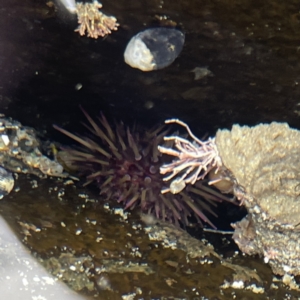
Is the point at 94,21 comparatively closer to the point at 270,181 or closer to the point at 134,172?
the point at 134,172

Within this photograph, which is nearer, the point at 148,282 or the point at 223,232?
the point at 148,282

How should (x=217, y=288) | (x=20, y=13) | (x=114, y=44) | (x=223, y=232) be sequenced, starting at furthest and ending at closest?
(x=223, y=232) → (x=114, y=44) → (x=20, y=13) → (x=217, y=288)

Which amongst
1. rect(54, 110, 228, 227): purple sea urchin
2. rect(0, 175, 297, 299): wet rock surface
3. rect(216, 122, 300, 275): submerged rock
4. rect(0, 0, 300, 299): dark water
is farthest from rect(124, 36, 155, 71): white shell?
rect(0, 175, 297, 299): wet rock surface

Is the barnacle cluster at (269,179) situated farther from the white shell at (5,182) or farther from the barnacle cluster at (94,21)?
the white shell at (5,182)

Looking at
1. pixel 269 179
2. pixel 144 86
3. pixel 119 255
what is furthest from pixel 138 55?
pixel 119 255

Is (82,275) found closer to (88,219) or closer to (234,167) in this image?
(88,219)

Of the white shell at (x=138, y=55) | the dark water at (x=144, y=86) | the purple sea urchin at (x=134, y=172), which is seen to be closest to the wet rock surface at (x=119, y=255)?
the dark water at (x=144, y=86)

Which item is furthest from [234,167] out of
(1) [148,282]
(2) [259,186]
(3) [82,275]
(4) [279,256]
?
(3) [82,275]

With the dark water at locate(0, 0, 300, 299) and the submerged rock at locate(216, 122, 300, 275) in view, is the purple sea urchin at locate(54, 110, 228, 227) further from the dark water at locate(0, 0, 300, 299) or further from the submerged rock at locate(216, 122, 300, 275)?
the submerged rock at locate(216, 122, 300, 275)
